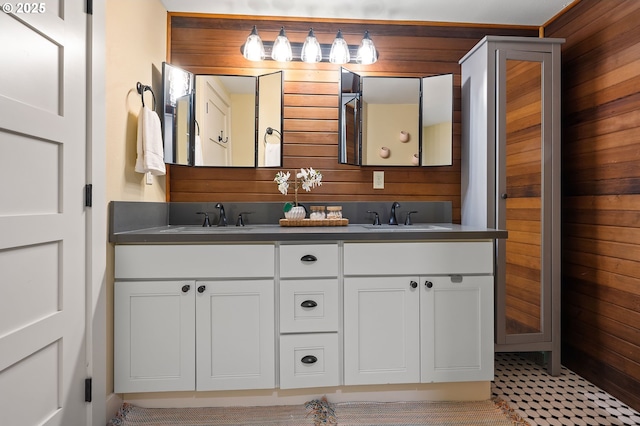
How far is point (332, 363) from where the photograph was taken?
5.54 ft

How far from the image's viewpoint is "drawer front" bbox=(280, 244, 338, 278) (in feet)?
5.49

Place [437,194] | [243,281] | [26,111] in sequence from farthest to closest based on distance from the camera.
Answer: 1. [437,194]
2. [243,281]
3. [26,111]

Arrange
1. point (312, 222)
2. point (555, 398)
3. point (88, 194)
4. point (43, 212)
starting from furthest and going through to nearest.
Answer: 1. point (312, 222)
2. point (555, 398)
3. point (88, 194)
4. point (43, 212)

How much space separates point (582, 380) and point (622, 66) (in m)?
1.72

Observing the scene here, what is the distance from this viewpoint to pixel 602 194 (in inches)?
76.3

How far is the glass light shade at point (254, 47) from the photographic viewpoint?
2.21m

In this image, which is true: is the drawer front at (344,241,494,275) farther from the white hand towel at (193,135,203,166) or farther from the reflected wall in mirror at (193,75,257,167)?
the white hand towel at (193,135,203,166)

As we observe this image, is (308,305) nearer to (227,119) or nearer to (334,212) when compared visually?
(334,212)

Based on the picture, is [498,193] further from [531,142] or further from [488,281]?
[488,281]

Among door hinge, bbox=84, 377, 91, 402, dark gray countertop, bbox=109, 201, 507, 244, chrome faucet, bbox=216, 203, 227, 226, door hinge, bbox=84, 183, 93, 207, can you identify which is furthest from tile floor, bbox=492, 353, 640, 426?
door hinge, bbox=84, 183, 93, 207

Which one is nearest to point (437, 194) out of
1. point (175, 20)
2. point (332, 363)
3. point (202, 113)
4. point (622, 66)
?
point (622, 66)

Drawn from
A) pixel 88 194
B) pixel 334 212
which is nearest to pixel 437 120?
pixel 334 212

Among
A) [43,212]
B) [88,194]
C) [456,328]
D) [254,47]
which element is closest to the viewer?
[43,212]

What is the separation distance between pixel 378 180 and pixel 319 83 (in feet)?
2.45
